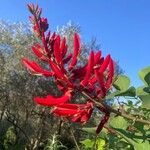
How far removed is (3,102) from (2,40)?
5.09m

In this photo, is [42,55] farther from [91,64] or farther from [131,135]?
[131,135]

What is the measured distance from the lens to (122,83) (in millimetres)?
2148

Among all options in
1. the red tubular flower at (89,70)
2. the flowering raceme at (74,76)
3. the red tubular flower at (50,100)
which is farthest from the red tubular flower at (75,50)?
the red tubular flower at (50,100)

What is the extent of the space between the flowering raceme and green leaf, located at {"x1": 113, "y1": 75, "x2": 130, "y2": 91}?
25 cm

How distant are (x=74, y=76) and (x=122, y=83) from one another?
37 cm

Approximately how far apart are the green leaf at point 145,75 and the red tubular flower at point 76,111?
358 millimetres

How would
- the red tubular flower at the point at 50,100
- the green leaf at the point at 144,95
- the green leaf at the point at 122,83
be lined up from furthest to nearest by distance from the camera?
1. the green leaf at the point at 122,83
2. the green leaf at the point at 144,95
3. the red tubular flower at the point at 50,100

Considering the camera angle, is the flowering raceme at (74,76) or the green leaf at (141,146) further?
the green leaf at (141,146)

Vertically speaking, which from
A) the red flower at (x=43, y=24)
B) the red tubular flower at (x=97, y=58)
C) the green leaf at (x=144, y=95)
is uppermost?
the red flower at (x=43, y=24)

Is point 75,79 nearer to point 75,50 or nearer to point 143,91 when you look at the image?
point 75,50

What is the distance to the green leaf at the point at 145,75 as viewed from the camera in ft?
6.70

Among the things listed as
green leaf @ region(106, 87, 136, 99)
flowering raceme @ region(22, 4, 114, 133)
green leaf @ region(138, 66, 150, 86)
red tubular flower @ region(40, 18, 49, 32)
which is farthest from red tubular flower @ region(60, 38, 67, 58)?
green leaf @ region(138, 66, 150, 86)

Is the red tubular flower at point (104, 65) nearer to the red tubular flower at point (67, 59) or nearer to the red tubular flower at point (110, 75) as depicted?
the red tubular flower at point (110, 75)

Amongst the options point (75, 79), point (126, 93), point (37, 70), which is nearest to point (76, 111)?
point (75, 79)
